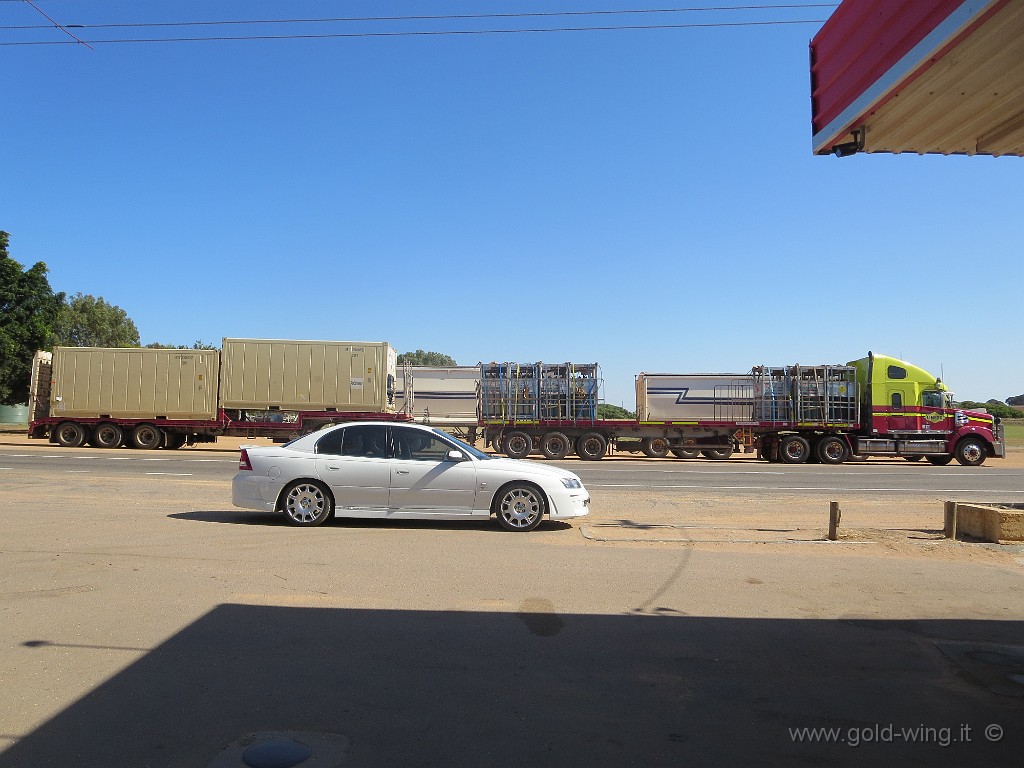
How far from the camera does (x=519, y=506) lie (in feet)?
32.4

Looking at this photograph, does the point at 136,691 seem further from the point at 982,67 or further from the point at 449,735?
the point at 982,67

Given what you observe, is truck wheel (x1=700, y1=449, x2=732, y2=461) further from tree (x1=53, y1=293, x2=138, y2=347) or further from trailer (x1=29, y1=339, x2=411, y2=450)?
tree (x1=53, y1=293, x2=138, y2=347)

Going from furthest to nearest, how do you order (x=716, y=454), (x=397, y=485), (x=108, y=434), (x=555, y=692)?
1. (x=716, y=454)
2. (x=108, y=434)
3. (x=397, y=485)
4. (x=555, y=692)

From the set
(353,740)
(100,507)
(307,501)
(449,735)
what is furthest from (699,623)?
(100,507)

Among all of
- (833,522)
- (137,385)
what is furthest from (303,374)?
(833,522)

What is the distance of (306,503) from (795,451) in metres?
23.1

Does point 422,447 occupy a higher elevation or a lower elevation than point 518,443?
higher

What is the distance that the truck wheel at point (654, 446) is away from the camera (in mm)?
28656

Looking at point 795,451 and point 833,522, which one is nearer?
point 833,522

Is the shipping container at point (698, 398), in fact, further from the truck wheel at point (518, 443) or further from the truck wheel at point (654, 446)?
the truck wheel at point (518, 443)

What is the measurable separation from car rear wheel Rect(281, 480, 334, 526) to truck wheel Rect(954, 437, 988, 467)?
1054 inches

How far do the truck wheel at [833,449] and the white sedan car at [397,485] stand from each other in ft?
70.8

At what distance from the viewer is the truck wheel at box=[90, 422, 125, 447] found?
29.1 metres

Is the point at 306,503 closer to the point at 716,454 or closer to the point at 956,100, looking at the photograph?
the point at 956,100
